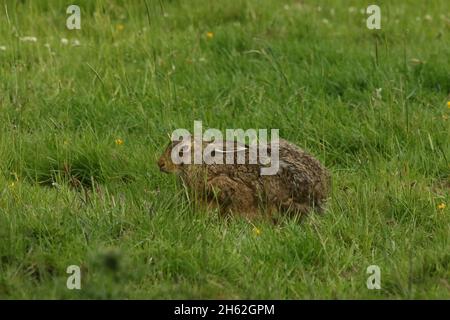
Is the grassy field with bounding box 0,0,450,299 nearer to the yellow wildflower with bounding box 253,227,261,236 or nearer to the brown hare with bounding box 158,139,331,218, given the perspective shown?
the yellow wildflower with bounding box 253,227,261,236

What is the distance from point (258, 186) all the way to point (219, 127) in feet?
4.24

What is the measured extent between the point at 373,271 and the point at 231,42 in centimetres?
345

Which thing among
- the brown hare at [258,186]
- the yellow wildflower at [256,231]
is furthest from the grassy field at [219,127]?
the brown hare at [258,186]

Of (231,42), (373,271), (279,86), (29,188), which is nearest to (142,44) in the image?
(231,42)

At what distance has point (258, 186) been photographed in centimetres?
586

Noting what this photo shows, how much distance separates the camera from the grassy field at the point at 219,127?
17.0 feet

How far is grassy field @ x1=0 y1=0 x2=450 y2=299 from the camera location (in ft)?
17.0

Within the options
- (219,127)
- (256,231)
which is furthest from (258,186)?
(219,127)

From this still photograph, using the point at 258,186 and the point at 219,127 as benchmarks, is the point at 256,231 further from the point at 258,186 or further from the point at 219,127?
the point at 219,127

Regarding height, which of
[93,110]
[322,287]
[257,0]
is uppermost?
[257,0]

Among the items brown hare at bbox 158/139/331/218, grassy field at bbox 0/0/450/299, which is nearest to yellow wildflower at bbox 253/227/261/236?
grassy field at bbox 0/0/450/299

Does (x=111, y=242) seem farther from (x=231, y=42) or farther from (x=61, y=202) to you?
(x=231, y=42)

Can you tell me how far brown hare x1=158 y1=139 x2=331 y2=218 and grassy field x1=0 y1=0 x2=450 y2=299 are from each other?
0.12m

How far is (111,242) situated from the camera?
5371 millimetres
